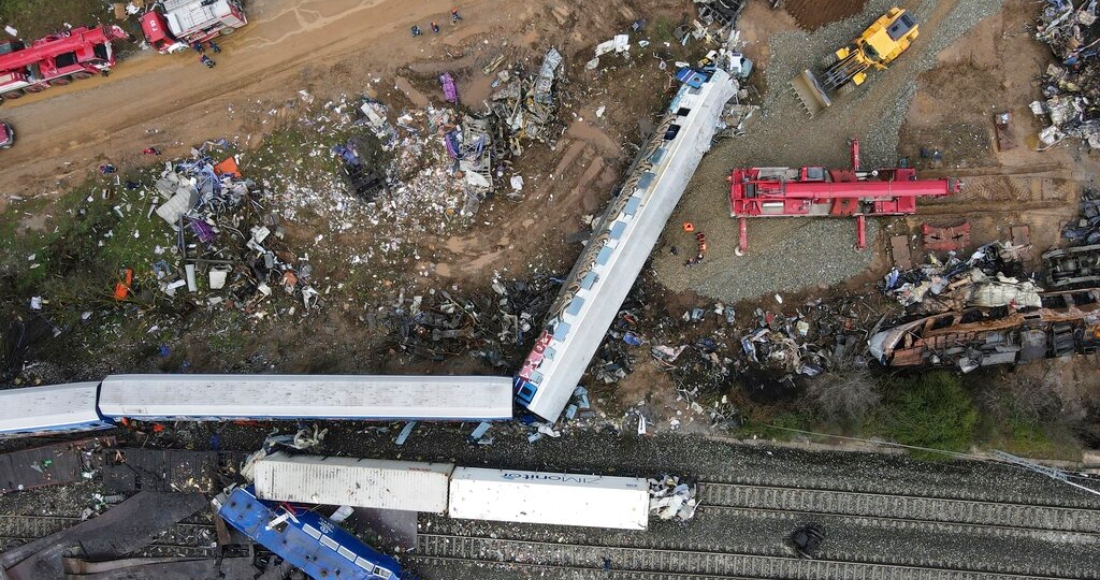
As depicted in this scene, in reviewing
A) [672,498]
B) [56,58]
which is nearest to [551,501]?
[672,498]

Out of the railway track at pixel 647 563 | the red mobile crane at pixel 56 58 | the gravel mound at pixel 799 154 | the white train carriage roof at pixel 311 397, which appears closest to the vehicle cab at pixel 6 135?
the red mobile crane at pixel 56 58

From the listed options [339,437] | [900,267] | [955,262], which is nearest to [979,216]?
[955,262]

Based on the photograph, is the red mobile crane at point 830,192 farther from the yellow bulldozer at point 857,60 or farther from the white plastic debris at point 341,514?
the white plastic debris at point 341,514

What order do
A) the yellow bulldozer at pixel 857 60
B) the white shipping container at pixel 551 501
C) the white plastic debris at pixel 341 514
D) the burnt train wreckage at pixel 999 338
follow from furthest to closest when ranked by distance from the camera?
1. the white plastic debris at pixel 341 514
2. the yellow bulldozer at pixel 857 60
3. the burnt train wreckage at pixel 999 338
4. the white shipping container at pixel 551 501

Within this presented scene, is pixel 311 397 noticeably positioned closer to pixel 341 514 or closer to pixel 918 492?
pixel 341 514

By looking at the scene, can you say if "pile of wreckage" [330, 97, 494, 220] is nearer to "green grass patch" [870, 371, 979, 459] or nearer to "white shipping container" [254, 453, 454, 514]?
"white shipping container" [254, 453, 454, 514]

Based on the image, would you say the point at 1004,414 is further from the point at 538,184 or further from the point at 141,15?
the point at 141,15
